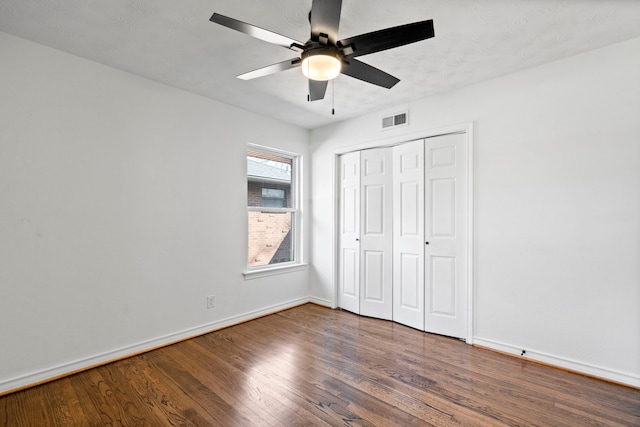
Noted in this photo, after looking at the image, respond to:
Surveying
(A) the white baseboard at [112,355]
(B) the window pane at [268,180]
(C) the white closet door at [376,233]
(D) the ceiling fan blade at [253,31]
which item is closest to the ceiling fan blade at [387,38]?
(D) the ceiling fan blade at [253,31]

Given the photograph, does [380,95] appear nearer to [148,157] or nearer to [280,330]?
[148,157]

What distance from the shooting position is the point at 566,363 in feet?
8.25

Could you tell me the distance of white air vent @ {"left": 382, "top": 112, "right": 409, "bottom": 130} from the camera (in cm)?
353

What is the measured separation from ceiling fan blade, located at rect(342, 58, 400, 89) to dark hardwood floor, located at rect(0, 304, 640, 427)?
2.23 meters

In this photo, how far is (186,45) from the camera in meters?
2.35

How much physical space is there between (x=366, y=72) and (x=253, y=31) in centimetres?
79

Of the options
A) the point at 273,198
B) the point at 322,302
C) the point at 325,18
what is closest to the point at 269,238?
the point at 273,198

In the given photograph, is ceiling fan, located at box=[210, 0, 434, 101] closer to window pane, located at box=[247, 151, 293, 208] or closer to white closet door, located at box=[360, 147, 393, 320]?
white closet door, located at box=[360, 147, 393, 320]

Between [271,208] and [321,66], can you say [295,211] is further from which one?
[321,66]

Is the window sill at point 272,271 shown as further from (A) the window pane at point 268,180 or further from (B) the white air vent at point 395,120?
(B) the white air vent at point 395,120

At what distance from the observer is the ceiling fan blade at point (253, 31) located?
1.57 meters

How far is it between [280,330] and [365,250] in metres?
1.44

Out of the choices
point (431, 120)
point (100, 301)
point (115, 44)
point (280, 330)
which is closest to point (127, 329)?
point (100, 301)

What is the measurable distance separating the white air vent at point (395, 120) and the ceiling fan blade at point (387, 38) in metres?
1.84
